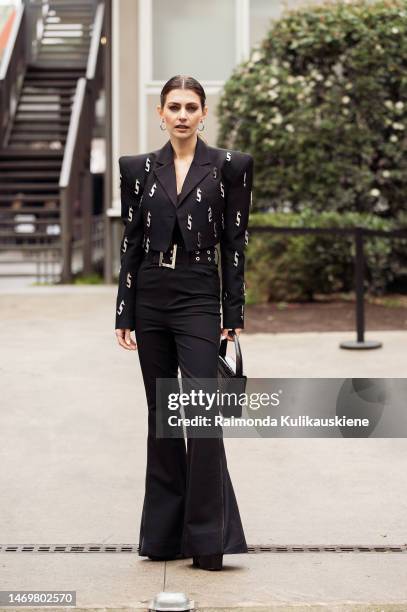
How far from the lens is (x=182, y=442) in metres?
4.82

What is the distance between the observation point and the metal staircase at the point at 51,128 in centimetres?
1814

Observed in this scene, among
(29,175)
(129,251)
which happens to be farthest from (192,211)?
(29,175)

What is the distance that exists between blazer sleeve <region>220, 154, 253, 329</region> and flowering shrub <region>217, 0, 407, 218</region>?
8.87 metres

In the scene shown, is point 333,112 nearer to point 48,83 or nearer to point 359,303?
point 359,303

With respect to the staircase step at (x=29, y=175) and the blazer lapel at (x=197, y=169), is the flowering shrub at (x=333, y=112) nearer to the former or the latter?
the staircase step at (x=29, y=175)

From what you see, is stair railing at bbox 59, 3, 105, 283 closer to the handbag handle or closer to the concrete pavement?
the concrete pavement

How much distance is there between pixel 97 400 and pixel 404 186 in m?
6.93

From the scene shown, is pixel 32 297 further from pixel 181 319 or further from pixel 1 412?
pixel 181 319

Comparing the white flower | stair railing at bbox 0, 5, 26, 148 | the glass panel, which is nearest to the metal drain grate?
the white flower

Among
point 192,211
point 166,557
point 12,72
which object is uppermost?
point 12,72

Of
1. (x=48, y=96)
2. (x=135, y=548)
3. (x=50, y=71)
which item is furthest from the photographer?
(x=50, y=71)

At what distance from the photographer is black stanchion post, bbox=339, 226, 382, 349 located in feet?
32.9

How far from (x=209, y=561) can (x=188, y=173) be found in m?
1.54

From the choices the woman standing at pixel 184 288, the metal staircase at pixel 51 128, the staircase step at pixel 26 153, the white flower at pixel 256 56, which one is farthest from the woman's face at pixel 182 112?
the staircase step at pixel 26 153
